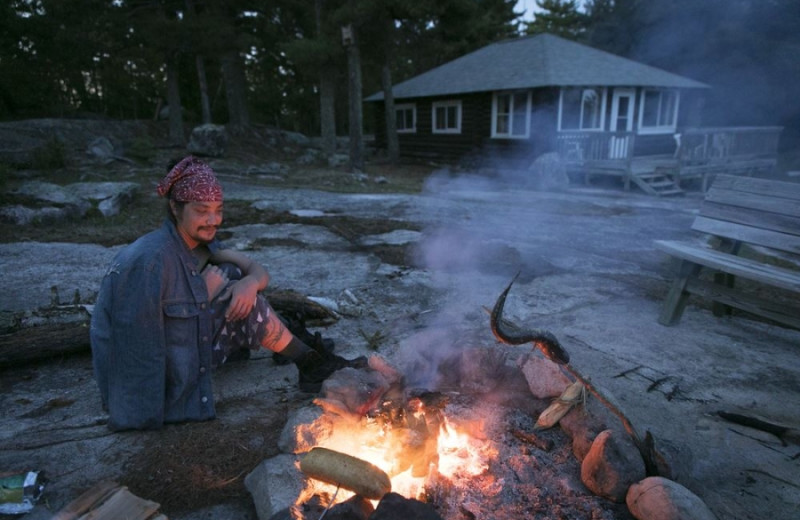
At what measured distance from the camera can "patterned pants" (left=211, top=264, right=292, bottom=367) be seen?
2.80 meters

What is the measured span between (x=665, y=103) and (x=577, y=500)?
62.2 feet

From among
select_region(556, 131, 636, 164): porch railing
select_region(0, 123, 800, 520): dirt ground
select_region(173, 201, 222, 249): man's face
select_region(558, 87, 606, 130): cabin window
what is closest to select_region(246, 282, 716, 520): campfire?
select_region(0, 123, 800, 520): dirt ground

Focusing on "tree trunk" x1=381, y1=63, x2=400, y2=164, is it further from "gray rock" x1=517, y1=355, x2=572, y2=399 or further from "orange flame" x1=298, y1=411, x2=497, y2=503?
"orange flame" x1=298, y1=411, x2=497, y2=503

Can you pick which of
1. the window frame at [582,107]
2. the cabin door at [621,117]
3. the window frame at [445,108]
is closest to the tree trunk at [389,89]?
the window frame at [445,108]

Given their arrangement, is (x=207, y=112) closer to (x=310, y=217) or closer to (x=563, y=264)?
(x=310, y=217)

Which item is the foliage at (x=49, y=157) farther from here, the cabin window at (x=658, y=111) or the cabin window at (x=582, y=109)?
the cabin window at (x=658, y=111)

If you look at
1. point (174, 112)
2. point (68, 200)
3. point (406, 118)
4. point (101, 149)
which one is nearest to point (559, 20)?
point (406, 118)

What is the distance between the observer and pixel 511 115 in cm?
1608

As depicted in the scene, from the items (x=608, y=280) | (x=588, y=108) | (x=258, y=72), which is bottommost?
(x=608, y=280)

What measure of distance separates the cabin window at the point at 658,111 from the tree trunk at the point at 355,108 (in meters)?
9.30

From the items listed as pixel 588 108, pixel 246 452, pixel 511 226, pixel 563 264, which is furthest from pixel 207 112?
pixel 246 452

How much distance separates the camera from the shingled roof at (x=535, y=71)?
1495 centimetres

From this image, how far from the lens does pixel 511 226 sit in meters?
7.70

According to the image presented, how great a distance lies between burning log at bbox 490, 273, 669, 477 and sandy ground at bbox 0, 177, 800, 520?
15cm
